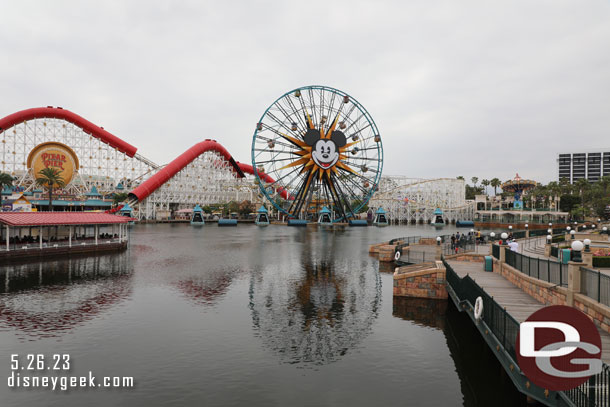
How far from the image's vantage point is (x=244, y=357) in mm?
14914

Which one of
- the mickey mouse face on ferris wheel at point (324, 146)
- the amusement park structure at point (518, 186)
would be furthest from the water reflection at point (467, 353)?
the amusement park structure at point (518, 186)

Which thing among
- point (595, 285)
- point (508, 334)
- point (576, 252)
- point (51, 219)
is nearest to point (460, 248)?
point (576, 252)

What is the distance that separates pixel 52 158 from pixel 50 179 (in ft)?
40.9

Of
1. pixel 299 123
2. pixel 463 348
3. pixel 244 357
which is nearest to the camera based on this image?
pixel 244 357

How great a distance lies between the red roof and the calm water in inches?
366

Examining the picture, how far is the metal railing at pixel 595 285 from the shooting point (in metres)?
12.2

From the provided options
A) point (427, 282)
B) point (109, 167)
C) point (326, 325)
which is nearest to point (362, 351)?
point (326, 325)

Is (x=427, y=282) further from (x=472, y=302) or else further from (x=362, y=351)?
(x=362, y=351)

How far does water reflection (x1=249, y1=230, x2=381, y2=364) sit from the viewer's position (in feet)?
52.7

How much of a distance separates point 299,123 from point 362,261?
153ft

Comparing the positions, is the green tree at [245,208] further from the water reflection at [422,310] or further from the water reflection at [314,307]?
the water reflection at [422,310]

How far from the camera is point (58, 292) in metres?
24.4

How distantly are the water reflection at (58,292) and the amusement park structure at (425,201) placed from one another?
10607 centimetres

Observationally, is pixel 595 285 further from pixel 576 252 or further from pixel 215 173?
pixel 215 173
